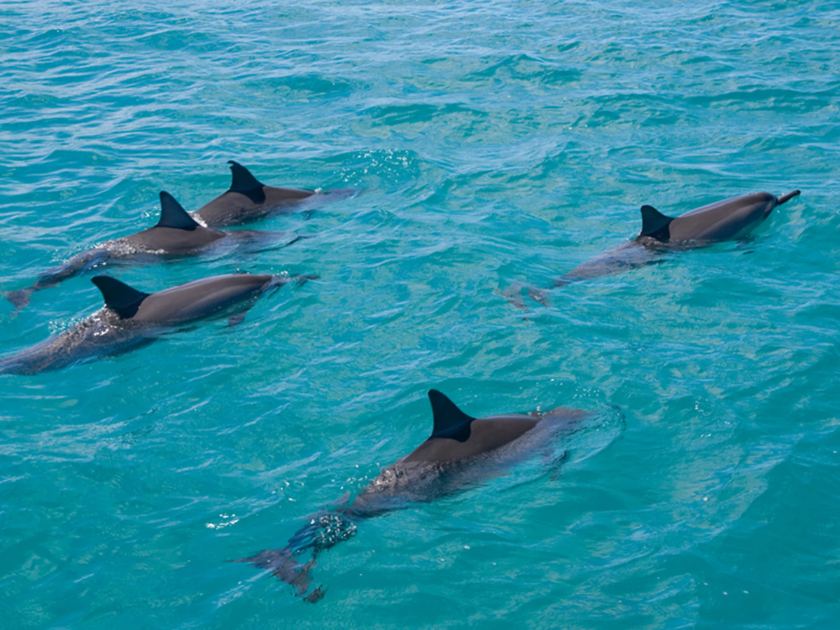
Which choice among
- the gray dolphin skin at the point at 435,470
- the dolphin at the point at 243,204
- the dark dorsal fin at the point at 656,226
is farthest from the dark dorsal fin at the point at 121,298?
the dark dorsal fin at the point at 656,226

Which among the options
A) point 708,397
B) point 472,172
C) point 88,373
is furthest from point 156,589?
point 472,172

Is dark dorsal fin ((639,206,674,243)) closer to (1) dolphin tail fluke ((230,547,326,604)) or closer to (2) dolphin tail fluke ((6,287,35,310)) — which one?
(1) dolphin tail fluke ((230,547,326,604))

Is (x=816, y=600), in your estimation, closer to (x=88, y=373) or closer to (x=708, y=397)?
(x=708, y=397)

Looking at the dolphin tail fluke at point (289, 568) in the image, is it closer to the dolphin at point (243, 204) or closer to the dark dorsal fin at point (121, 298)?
the dark dorsal fin at point (121, 298)

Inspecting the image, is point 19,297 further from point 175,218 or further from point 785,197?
point 785,197

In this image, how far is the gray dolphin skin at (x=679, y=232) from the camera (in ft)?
38.0

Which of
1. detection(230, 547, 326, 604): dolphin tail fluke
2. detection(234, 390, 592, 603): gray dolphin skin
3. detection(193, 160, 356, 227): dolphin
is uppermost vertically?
detection(193, 160, 356, 227): dolphin

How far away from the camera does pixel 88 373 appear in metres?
9.70

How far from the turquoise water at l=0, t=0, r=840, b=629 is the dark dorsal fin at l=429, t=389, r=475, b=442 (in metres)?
0.68

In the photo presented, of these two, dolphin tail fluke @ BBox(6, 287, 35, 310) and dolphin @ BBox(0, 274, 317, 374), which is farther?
dolphin tail fluke @ BBox(6, 287, 35, 310)

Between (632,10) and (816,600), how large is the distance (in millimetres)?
22594

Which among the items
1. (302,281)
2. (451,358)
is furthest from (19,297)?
(451,358)

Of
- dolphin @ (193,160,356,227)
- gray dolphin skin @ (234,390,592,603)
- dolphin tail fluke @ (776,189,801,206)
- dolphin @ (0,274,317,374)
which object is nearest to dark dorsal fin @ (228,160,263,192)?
dolphin @ (193,160,356,227)

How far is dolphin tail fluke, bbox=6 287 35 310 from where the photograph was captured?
11.2 m
